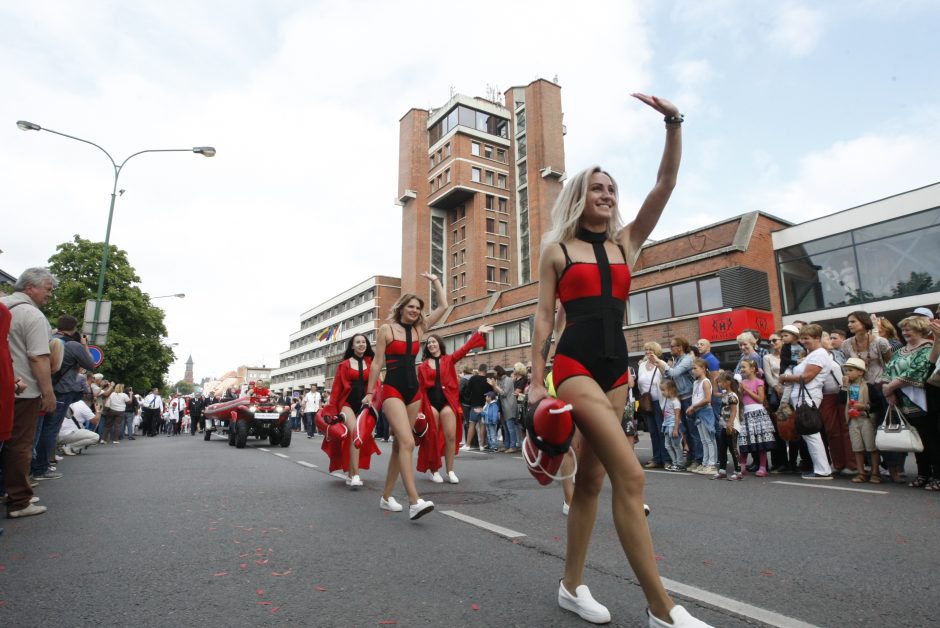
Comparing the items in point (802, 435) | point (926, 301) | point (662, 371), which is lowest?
point (802, 435)

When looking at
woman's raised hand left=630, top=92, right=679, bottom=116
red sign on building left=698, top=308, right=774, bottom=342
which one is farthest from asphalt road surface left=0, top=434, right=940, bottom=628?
red sign on building left=698, top=308, right=774, bottom=342

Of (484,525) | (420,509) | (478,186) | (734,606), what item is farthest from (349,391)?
(478,186)

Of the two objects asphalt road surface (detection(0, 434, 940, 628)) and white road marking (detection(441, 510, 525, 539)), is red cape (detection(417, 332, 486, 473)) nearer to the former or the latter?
asphalt road surface (detection(0, 434, 940, 628))

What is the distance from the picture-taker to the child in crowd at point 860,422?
750 centimetres

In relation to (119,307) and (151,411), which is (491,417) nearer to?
(151,411)

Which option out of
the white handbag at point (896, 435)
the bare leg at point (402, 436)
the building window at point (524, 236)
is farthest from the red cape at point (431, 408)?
the building window at point (524, 236)

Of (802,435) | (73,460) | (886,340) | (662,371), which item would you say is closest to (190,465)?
(73,460)

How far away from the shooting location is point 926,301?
76.2 ft

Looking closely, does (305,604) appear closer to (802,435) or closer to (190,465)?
(802,435)

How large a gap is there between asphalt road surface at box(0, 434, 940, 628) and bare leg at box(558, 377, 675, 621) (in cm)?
41

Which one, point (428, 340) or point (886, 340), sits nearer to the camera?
point (886, 340)

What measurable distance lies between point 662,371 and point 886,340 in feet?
10.5

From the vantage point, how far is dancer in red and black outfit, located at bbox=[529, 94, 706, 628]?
2.51m

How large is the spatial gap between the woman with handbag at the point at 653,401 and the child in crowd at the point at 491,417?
5230 millimetres
